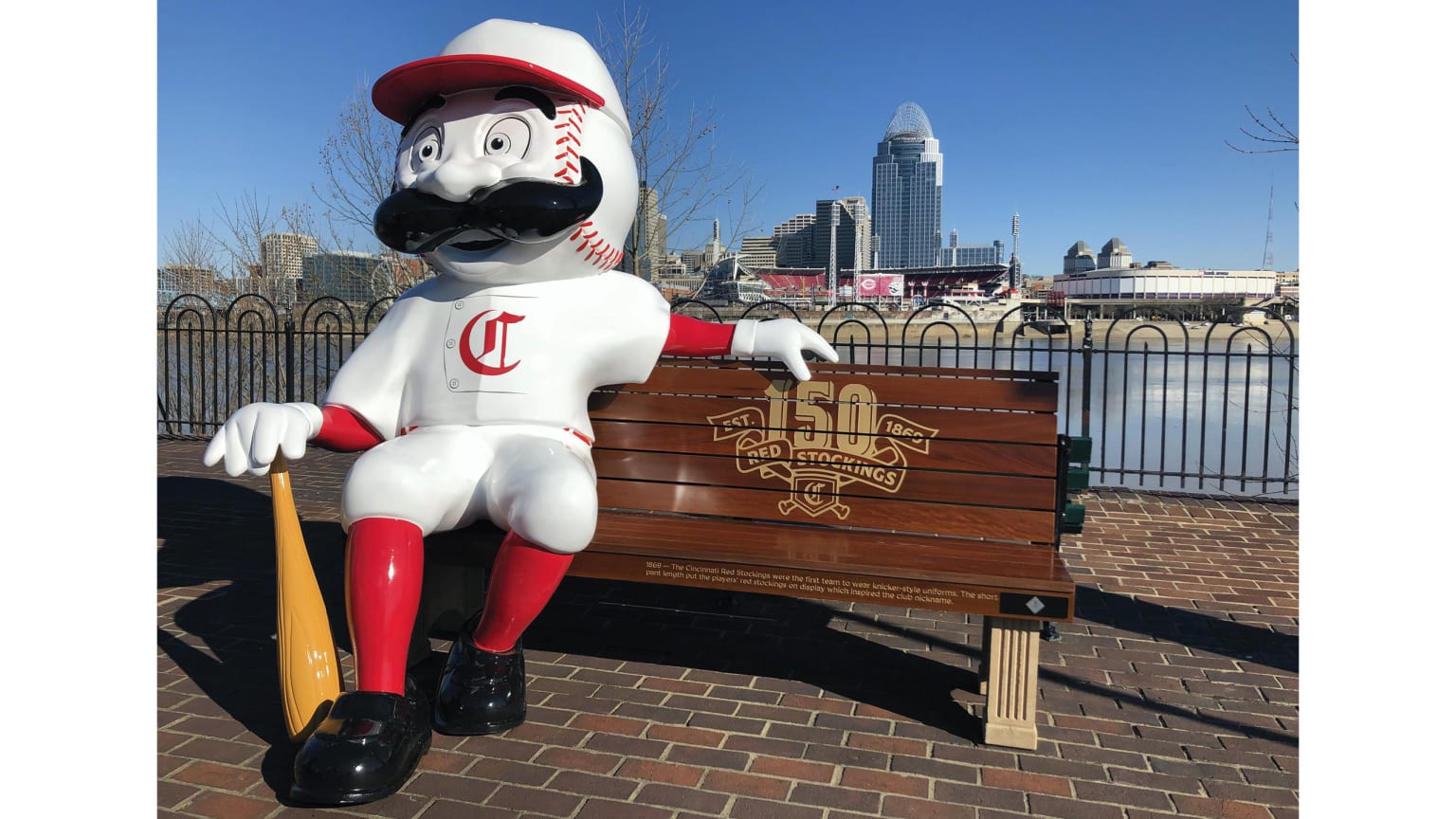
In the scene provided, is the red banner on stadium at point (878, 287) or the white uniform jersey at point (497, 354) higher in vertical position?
the red banner on stadium at point (878, 287)

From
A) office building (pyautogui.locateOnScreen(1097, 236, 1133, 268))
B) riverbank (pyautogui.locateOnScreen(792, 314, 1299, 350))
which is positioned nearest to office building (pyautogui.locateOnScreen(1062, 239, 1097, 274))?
office building (pyautogui.locateOnScreen(1097, 236, 1133, 268))

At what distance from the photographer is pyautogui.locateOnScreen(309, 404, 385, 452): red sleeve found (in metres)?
3.29

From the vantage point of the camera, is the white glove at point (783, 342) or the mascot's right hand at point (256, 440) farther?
the white glove at point (783, 342)

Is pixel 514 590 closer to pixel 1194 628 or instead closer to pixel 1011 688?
pixel 1011 688

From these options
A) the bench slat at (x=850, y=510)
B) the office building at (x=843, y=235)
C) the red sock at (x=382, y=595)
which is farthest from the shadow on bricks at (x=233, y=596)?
the office building at (x=843, y=235)

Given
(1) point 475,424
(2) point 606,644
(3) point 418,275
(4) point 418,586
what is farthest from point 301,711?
(3) point 418,275

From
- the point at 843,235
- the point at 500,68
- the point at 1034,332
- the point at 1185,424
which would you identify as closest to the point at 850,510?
the point at 500,68

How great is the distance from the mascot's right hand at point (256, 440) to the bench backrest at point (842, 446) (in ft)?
3.97

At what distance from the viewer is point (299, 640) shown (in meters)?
2.81

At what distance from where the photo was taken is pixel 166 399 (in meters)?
9.84

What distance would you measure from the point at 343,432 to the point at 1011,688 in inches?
93.2

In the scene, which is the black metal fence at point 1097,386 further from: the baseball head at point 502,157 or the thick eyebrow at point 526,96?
the thick eyebrow at point 526,96

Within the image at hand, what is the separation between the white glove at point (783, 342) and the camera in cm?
352

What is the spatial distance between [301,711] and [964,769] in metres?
1.93
